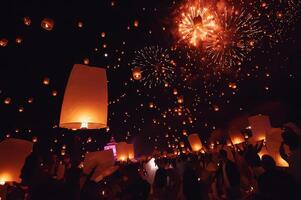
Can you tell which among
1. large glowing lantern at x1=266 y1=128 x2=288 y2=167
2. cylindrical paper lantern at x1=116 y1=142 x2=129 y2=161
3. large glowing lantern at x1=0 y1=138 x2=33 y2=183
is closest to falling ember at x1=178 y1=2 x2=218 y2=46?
cylindrical paper lantern at x1=116 y1=142 x2=129 y2=161

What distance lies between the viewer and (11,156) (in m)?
3.25

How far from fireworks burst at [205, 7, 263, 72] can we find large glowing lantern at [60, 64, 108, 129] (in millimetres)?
7257

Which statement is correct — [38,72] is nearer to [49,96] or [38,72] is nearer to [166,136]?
[49,96]

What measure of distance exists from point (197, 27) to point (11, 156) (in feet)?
23.4

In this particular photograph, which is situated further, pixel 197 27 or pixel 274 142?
pixel 197 27

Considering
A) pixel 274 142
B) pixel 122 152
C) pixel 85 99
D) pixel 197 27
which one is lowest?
pixel 274 142

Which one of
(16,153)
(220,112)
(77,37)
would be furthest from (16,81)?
(220,112)

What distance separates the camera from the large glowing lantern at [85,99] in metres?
2.42

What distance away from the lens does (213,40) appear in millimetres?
9453

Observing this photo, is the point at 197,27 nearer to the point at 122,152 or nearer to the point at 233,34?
the point at 233,34

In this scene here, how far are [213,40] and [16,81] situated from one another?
6.93m

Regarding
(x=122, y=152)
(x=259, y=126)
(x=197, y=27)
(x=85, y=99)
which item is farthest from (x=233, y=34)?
(x=85, y=99)

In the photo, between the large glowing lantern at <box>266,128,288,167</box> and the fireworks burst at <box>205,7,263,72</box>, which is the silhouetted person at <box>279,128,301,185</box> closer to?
the large glowing lantern at <box>266,128,288,167</box>

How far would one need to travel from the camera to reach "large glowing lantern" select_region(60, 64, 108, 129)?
2420 mm
